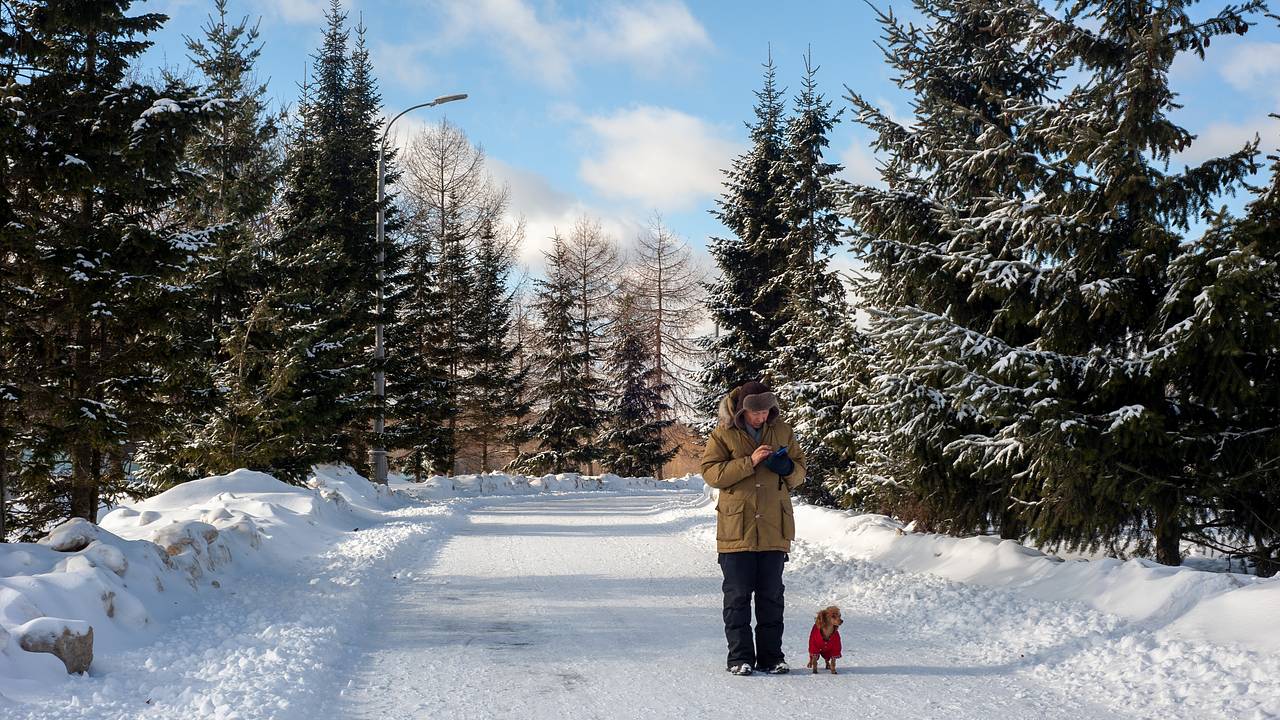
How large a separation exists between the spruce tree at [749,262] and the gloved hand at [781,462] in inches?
743

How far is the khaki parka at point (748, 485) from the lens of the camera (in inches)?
235

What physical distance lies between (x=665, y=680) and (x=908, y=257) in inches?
259

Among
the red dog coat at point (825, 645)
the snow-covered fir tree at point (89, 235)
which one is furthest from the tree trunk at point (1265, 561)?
the snow-covered fir tree at point (89, 235)

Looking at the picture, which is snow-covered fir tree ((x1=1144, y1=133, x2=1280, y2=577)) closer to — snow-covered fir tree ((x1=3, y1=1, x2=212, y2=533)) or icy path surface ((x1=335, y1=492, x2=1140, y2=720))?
icy path surface ((x1=335, y1=492, x2=1140, y2=720))

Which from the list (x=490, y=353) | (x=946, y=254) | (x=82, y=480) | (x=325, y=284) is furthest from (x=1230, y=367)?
(x=490, y=353)

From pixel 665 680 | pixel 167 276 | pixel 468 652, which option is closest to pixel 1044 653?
pixel 665 680

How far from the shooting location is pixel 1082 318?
8.88 m

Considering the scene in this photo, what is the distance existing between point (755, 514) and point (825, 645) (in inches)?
38.3

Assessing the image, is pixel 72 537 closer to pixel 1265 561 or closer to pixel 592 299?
pixel 1265 561

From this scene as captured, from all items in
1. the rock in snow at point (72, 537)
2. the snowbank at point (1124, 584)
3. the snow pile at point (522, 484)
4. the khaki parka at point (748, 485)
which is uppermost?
the khaki parka at point (748, 485)

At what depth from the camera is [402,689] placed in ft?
17.6

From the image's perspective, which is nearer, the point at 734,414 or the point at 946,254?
the point at 734,414

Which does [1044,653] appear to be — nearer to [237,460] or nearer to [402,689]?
[402,689]

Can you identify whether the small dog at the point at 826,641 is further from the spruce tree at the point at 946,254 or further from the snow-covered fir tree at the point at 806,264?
the snow-covered fir tree at the point at 806,264
